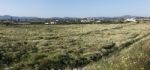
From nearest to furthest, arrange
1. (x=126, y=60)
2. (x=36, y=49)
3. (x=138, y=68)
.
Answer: (x=138, y=68)
(x=126, y=60)
(x=36, y=49)

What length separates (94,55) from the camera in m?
29.1

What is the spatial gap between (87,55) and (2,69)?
9.81m

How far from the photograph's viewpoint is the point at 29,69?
21.0m

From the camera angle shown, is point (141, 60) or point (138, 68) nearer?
point (138, 68)

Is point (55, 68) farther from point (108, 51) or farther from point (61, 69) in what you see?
point (108, 51)

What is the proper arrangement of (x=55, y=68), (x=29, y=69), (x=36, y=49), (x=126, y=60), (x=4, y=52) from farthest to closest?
(x=36, y=49)
(x=4, y=52)
(x=55, y=68)
(x=29, y=69)
(x=126, y=60)

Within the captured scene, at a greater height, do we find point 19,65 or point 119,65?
point 119,65

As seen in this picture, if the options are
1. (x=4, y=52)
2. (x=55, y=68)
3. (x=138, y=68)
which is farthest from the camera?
(x=4, y=52)

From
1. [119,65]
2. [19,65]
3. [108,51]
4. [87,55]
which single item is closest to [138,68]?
[119,65]

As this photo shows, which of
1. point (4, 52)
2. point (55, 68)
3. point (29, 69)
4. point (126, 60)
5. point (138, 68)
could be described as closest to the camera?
point (138, 68)

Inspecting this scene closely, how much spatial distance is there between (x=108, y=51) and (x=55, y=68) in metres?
11.4

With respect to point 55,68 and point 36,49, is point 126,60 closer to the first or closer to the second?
point 55,68

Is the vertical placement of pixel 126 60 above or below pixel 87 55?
above

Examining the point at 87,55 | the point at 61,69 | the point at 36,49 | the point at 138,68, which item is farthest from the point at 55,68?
the point at 138,68
